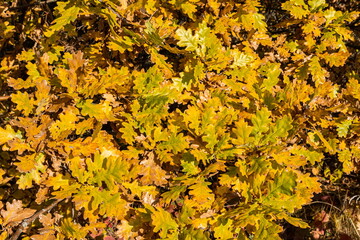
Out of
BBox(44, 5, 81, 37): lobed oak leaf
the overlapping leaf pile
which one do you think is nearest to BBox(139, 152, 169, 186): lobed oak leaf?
the overlapping leaf pile

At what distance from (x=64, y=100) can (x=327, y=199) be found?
3.16 metres

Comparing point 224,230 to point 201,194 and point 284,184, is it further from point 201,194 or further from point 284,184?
point 284,184

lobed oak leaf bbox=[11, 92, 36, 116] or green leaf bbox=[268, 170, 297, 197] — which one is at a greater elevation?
lobed oak leaf bbox=[11, 92, 36, 116]

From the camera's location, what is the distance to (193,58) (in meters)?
1.81

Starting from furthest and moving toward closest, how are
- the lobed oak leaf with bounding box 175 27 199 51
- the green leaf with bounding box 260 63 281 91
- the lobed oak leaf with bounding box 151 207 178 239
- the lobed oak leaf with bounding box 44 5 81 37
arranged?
1. the green leaf with bounding box 260 63 281 91
2. the lobed oak leaf with bounding box 175 27 199 51
3. the lobed oak leaf with bounding box 44 5 81 37
4. the lobed oak leaf with bounding box 151 207 178 239

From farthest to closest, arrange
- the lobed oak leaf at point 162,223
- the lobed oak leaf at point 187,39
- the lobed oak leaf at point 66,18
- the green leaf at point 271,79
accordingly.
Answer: the green leaf at point 271,79, the lobed oak leaf at point 187,39, the lobed oak leaf at point 66,18, the lobed oak leaf at point 162,223

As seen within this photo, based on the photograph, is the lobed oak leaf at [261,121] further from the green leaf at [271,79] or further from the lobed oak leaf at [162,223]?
the lobed oak leaf at [162,223]

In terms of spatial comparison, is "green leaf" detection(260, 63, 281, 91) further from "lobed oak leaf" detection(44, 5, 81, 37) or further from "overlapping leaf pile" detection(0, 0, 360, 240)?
"lobed oak leaf" detection(44, 5, 81, 37)


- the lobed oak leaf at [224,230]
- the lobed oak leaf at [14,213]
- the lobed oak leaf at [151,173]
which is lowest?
the lobed oak leaf at [14,213]

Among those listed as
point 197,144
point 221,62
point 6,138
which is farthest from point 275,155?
point 6,138

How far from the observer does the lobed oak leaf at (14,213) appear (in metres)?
1.52

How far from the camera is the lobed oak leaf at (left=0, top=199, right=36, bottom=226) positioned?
152cm

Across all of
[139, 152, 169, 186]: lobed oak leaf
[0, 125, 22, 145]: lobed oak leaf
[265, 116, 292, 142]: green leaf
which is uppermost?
[265, 116, 292, 142]: green leaf

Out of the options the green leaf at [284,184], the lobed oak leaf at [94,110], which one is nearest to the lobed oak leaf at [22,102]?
the lobed oak leaf at [94,110]
